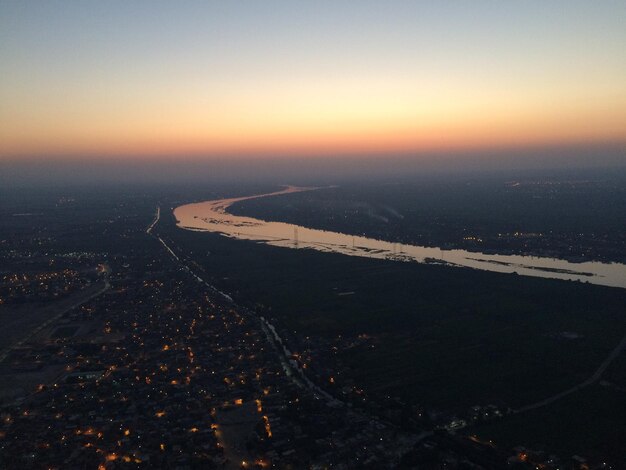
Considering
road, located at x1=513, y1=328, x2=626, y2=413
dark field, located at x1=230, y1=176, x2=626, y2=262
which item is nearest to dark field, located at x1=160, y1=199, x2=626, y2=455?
road, located at x1=513, y1=328, x2=626, y2=413

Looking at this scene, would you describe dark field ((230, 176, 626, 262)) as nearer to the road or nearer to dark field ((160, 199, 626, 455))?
dark field ((160, 199, 626, 455))

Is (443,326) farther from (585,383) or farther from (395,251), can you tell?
(395,251)

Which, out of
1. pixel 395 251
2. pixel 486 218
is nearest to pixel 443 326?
pixel 395 251

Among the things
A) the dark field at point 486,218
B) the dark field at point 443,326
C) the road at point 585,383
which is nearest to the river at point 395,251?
the dark field at point 486,218

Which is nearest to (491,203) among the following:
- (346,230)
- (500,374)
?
(346,230)

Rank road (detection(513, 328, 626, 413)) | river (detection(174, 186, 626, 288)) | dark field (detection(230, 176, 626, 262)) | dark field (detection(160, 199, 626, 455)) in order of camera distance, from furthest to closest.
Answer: dark field (detection(230, 176, 626, 262)) → river (detection(174, 186, 626, 288)) → dark field (detection(160, 199, 626, 455)) → road (detection(513, 328, 626, 413))

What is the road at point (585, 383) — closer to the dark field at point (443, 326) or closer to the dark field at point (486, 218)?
the dark field at point (443, 326)

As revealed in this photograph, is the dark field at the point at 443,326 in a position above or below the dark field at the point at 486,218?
below

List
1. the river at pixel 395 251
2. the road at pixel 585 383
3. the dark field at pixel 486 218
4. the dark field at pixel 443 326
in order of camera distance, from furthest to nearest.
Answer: the dark field at pixel 486 218
the river at pixel 395 251
the dark field at pixel 443 326
the road at pixel 585 383
